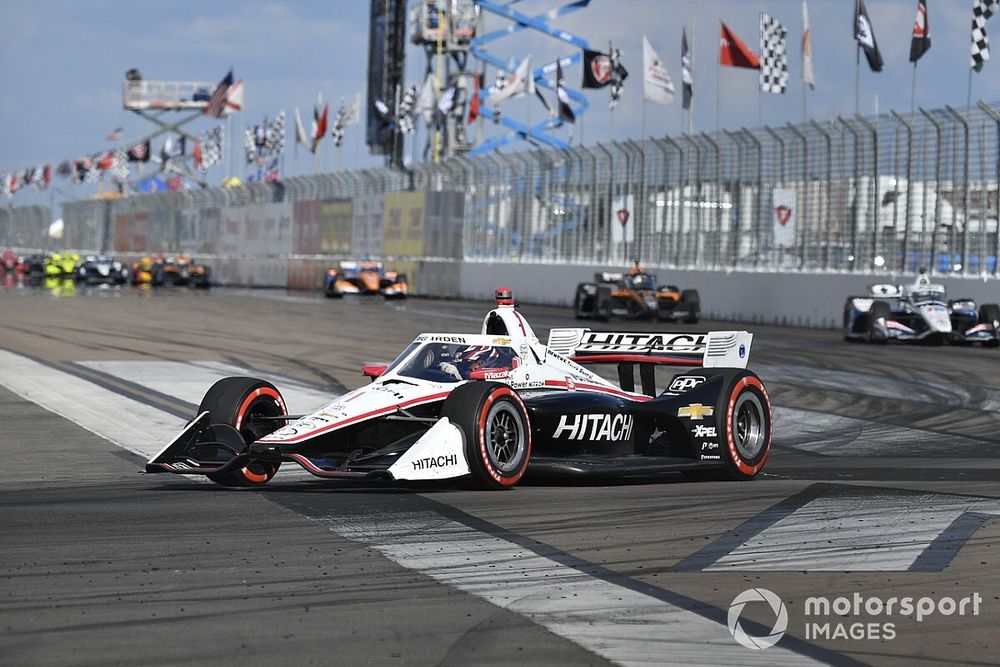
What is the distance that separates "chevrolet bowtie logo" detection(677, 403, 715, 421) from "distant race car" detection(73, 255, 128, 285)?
55.4 m

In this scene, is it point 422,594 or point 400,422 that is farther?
point 400,422

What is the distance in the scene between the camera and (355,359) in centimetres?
2209

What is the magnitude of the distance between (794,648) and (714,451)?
498cm

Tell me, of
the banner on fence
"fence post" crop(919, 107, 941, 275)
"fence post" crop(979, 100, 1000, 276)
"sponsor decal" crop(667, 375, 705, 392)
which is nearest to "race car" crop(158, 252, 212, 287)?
the banner on fence

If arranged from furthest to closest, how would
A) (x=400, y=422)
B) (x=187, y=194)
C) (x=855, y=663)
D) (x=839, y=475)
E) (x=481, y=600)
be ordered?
(x=187, y=194), (x=839, y=475), (x=400, y=422), (x=481, y=600), (x=855, y=663)

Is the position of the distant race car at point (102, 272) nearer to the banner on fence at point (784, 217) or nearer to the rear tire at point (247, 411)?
the banner on fence at point (784, 217)

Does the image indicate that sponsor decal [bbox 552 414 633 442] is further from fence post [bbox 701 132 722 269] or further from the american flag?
the american flag

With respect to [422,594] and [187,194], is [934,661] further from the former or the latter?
[187,194]

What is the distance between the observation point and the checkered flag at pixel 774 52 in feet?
127

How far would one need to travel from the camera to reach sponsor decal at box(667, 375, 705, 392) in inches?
420

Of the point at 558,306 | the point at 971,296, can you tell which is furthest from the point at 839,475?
the point at 558,306

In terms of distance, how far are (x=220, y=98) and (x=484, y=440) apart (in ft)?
264

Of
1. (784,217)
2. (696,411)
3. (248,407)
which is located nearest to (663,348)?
(696,411)

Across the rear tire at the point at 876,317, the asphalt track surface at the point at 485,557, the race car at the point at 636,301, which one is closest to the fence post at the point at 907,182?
the race car at the point at 636,301
